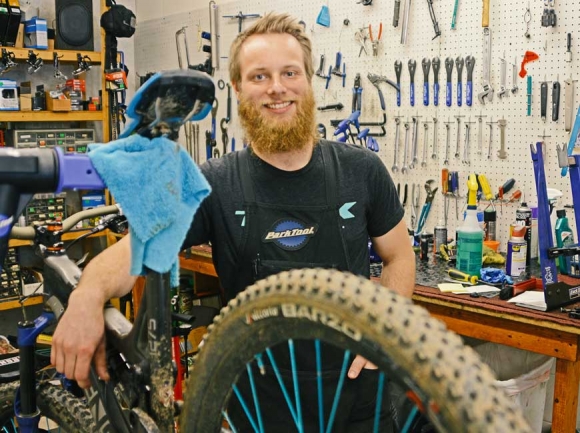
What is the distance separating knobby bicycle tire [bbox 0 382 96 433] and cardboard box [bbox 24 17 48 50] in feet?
9.63

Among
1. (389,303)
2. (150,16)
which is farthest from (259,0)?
(389,303)

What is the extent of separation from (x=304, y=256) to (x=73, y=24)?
3.15m

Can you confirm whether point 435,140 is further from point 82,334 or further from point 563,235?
point 82,334

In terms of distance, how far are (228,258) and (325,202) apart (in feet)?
0.85

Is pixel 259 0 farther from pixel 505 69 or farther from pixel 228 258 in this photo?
pixel 228 258

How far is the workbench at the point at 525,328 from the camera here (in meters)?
2.01

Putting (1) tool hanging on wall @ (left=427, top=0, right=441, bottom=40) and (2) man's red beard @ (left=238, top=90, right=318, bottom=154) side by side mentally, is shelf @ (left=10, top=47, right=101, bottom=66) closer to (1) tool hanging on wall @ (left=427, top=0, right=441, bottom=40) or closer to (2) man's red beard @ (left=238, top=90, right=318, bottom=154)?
(1) tool hanging on wall @ (left=427, top=0, right=441, bottom=40)

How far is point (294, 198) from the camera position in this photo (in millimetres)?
1530

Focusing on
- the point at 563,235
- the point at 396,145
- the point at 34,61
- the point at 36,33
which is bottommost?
the point at 563,235

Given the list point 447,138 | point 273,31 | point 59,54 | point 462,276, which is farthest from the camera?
point 59,54

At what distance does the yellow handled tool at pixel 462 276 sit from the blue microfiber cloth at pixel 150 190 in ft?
6.22

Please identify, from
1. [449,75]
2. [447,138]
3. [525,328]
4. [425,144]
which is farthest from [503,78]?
[525,328]

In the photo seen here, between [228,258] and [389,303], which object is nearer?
[389,303]

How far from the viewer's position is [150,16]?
190 inches
